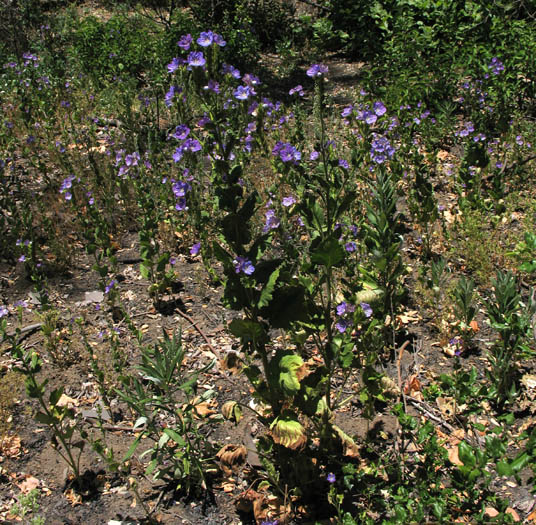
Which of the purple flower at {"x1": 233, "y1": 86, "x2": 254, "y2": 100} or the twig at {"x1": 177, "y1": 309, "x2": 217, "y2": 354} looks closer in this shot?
the purple flower at {"x1": 233, "y1": 86, "x2": 254, "y2": 100}

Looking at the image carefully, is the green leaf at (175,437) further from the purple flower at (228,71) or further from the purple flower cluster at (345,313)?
the purple flower at (228,71)

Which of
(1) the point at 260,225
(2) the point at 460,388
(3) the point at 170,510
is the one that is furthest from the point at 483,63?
(3) the point at 170,510

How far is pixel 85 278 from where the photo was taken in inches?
182

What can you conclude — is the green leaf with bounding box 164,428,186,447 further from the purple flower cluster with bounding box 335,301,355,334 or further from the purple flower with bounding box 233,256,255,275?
the purple flower cluster with bounding box 335,301,355,334

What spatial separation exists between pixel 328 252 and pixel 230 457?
1.25m

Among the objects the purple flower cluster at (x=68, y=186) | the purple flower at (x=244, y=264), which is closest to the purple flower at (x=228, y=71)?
the purple flower at (x=244, y=264)

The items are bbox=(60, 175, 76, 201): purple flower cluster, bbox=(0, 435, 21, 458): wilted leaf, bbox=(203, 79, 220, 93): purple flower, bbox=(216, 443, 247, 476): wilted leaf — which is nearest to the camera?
bbox=(203, 79, 220, 93): purple flower

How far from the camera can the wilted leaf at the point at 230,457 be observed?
114 inches

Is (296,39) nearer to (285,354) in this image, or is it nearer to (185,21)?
(185,21)

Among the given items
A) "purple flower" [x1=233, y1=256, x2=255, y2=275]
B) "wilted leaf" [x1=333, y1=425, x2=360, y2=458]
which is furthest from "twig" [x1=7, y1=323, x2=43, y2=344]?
"wilted leaf" [x1=333, y1=425, x2=360, y2=458]

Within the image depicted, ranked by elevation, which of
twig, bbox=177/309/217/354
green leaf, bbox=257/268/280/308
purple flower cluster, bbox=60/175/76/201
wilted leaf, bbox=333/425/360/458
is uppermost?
green leaf, bbox=257/268/280/308

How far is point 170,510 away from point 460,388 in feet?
5.17

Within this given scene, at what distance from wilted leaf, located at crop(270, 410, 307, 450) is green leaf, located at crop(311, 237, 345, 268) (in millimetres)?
730

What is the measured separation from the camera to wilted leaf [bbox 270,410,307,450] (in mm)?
2416
